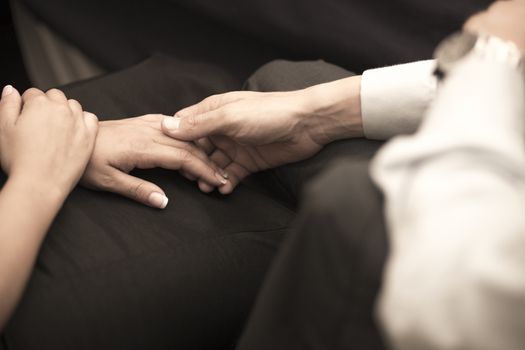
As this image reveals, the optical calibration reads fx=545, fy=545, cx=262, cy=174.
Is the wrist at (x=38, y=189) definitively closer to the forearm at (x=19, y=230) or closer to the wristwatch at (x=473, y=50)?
the forearm at (x=19, y=230)

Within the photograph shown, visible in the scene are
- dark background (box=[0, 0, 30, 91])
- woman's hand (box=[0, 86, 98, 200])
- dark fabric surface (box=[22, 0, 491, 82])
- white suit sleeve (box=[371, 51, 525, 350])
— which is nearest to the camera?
white suit sleeve (box=[371, 51, 525, 350])

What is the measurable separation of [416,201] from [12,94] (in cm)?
65

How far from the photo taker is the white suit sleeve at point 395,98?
73 centimetres

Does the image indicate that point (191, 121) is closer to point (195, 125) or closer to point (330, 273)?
point (195, 125)

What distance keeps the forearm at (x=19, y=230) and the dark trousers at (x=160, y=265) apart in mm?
33

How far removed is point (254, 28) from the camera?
113 centimetres

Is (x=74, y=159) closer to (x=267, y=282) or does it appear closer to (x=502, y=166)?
(x=267, y=282)

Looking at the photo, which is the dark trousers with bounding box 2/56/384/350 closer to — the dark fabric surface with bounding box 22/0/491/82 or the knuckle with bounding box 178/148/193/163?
the knuckle with bounding box 178/148/193/163

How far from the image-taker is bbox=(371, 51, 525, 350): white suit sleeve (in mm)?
339

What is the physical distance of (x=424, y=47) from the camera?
1031 mm

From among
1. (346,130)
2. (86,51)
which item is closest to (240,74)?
(86,51)

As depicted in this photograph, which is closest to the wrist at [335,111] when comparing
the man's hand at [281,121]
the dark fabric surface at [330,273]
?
the man's hand at [281,121]

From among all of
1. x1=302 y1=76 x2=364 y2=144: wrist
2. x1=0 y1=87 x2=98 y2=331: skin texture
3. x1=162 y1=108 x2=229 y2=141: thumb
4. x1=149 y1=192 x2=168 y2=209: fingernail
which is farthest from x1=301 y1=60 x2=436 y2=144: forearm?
x1=0 y1=87 x2=98 y2=331: skin texture

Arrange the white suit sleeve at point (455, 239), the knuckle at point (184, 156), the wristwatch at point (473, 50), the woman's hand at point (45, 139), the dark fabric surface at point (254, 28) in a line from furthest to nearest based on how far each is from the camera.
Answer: the dark fabric surface at point (254, 28) → the knuckle at point (184, 156) → the woman's hand at point (45, 139) → the wristwatch at point (473, 50) → the white suit sleeve at point (455, 239)
